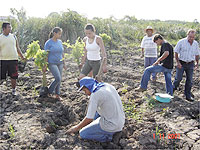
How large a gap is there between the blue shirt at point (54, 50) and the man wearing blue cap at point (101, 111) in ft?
6.29

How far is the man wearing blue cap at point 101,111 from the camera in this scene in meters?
2.86

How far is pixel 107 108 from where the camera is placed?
295 centimetres

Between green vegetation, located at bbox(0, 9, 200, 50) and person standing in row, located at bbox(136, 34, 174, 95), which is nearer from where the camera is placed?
person standing in row, located at bbox(136, 34, 174, 95)

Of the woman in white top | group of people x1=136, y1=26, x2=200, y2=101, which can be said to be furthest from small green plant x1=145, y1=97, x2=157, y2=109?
the woman in white top

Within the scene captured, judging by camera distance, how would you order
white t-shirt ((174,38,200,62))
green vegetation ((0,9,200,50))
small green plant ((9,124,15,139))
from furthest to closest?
1. green vegetation ((0,9,200,50))
2. white t-shirt ((174,38,200,62))
3. small green plant ((9,124,15,139))

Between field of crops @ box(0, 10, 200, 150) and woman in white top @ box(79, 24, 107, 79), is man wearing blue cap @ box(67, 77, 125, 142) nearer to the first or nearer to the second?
field of crops @ box(0, 10, 200, 150)

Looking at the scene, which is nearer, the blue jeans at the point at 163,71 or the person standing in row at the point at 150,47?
the blue jeans at the point at 163,71

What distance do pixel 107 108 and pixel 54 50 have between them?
7.31 ft

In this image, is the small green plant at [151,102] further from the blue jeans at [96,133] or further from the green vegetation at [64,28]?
the green vegetation at [64,28]

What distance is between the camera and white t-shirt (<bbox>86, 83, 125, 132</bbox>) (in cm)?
285

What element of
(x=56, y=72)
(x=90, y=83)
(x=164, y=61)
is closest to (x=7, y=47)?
(x=56, y=72)

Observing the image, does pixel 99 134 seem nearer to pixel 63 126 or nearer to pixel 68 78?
pixel 63 126
